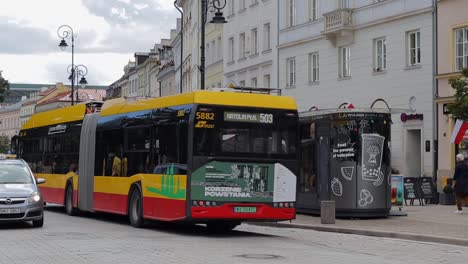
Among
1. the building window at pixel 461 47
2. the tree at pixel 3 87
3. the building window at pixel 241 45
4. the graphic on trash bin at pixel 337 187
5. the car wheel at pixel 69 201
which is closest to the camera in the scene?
the graphic on trash bin at pixel 337 187

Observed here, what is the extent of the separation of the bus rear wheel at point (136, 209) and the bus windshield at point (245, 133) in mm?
3253

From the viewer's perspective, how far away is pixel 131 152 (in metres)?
21.3

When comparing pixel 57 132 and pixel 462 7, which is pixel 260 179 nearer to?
pixel 57 132

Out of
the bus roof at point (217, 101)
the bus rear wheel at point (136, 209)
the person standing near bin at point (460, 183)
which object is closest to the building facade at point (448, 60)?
the person standing near bin at point (460, 183)

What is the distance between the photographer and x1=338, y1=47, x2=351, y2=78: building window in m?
41.7

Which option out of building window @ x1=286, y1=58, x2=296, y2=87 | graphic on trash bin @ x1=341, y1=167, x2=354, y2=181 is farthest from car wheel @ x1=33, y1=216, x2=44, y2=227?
building window @ x1=286, y1=58, x2=296, y2=87

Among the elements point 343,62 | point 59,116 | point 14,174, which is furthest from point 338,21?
point 14,174

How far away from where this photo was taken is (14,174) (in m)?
21.0

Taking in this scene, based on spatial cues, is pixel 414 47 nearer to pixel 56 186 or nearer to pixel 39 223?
pixel 56 186

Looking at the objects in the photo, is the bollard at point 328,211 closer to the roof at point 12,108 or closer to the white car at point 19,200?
the white car at point 19,200

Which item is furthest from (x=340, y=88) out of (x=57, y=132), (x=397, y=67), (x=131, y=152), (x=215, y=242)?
(x=215, y=242)

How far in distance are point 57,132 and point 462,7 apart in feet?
55.9

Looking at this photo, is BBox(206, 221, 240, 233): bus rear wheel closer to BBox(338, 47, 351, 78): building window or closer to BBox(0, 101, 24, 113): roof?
BBox(338, 47, 351, 78): building window

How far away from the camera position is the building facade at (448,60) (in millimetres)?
33781
